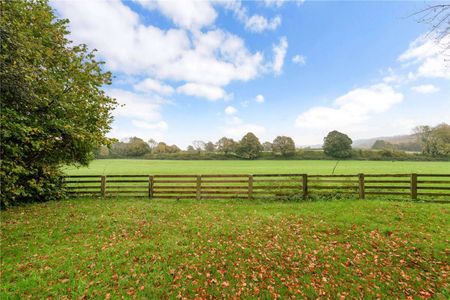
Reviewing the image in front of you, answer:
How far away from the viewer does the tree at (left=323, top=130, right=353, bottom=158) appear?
57.0m

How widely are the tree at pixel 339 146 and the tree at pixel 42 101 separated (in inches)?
2370

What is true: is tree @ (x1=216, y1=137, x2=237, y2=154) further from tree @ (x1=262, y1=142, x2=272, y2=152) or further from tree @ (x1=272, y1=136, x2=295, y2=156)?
tree @ (x1=262, y1=142, x2=272, y2=152)

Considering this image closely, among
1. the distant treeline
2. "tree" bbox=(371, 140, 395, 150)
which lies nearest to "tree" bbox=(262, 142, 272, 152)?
the distant treeline

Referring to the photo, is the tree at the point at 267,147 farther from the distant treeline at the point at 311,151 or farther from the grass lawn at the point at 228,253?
the grass lawn at the point at 228,253

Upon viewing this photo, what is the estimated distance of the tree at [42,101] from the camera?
5.73 metres

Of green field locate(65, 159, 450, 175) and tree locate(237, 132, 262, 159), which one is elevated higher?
tree locate(237, 132, 262, 159)

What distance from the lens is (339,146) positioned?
189 feet

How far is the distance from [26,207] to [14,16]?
292 inches

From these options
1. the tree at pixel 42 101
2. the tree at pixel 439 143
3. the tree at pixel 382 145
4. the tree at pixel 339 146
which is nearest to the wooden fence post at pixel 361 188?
the tree at pixel 42 101

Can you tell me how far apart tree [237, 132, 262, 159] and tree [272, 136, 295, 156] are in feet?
17.5

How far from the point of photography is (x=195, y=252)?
520cm

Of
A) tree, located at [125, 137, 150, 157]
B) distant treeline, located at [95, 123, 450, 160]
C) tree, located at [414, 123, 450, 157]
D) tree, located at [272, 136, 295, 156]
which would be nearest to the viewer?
tree, located at [414, 123, 450, 157]

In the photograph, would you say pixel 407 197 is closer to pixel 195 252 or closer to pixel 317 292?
pixel 317 292

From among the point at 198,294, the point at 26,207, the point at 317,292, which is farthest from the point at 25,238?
the point at 317,292
